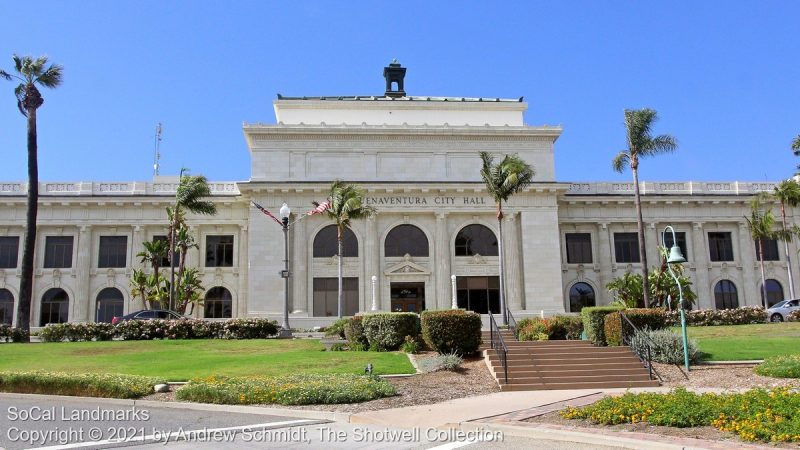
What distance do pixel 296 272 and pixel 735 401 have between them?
36.4 m

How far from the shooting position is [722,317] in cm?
3706

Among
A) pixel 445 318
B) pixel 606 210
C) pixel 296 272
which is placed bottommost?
pixel 445 318

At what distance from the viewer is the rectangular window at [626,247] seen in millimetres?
51375

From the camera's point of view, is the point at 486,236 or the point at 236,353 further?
the point at 486,236

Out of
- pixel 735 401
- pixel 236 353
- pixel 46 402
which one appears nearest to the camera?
pixel 735 401

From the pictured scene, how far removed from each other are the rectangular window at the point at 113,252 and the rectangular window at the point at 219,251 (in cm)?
598

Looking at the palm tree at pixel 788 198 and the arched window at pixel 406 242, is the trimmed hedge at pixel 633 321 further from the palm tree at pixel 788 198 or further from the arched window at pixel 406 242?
the palm tree at pixel 788 198

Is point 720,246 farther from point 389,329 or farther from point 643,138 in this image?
point 389,329

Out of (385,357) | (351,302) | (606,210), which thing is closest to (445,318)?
(385,357)

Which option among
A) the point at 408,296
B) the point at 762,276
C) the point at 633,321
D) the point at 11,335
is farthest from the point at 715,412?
the point at 762,276

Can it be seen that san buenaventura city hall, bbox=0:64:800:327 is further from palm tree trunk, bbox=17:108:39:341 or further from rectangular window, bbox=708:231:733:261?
palm tree trunk, bbox=17:108:39:341

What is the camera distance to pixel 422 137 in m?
49.1

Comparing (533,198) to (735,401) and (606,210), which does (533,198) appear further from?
(735,401)

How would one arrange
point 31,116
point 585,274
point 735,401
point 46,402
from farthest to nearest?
point 585,274 → point 31,116 → point 46,402 → point 735,401
